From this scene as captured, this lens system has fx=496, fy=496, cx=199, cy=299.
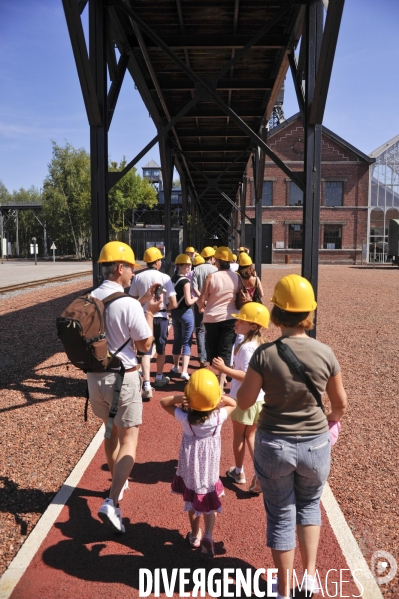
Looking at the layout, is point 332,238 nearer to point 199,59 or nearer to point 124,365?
point 199,59

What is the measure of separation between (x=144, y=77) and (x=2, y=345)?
20.3ft

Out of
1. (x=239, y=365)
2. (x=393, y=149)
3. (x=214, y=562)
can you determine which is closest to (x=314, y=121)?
(x=239, y=365)

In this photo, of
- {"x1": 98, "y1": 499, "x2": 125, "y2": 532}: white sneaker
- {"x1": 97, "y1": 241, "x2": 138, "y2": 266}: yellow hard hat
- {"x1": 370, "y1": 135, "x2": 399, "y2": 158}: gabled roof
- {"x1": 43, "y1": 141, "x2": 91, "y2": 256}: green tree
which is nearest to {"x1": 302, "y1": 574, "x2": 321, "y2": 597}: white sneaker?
{"x1": 98, "y1": 499, "x2": 125, "y2": 532}: white sneaker

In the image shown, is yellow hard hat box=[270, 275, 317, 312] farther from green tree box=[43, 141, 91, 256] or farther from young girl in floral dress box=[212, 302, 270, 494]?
green tree box=[43, 141, 91, 256]

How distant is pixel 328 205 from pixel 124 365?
47.1 m

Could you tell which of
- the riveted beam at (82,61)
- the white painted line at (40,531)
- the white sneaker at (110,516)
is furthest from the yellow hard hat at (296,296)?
the riveted beam at (82,61)

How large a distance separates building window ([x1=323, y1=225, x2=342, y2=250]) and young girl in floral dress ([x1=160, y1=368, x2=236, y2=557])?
1858 inches

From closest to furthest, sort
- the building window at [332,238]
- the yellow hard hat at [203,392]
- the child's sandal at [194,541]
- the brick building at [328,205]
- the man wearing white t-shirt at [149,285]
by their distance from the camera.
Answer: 1. the yellow hard hat at [203,392]
2. the child's sandal at [194,541]
3. the man wearing white t-shirt at [149,285]
4. the brick building at [328,205]
5. the building window at [332,238]

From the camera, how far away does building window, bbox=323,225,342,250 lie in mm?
48469

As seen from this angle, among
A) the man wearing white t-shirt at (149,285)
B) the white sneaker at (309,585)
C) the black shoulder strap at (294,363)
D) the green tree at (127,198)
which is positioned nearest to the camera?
the black shoulder strap at (294,363)

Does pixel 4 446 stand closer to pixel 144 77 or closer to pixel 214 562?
pixel 214 562

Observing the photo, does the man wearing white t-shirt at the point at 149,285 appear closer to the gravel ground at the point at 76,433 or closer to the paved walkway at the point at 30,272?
the gravel ground at the point at 76,433

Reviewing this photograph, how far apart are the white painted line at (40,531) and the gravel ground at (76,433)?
0.30ft

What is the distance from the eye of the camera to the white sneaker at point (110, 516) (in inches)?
133
